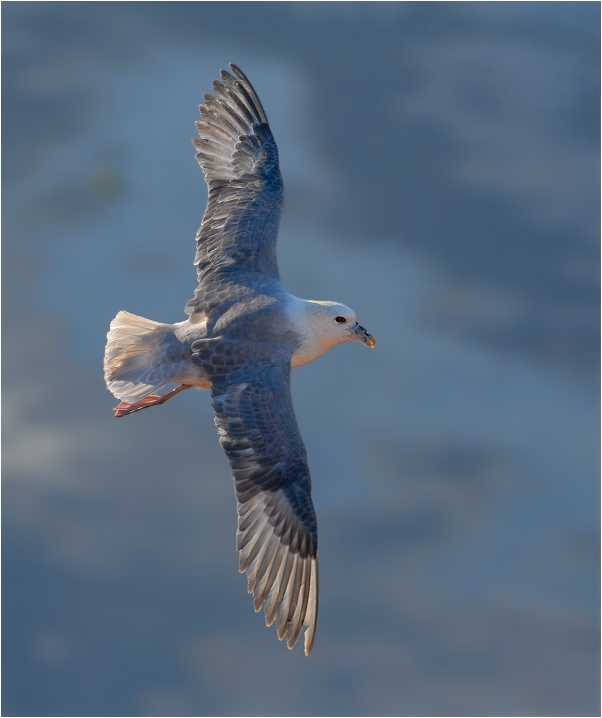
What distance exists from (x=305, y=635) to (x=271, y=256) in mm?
2721

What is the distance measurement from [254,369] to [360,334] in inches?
45.2

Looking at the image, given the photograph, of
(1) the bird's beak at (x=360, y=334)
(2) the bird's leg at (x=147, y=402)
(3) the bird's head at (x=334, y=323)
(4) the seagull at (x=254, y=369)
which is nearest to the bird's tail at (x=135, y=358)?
(4) the seagull at (x=254, y=369)

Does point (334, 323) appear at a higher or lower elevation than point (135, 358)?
higher

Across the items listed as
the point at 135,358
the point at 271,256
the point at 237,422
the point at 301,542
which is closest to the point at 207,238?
the point at 271,256

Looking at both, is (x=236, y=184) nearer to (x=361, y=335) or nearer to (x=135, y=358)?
(x=361, y=335)

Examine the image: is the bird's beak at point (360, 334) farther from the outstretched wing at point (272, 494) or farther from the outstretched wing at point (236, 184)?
the outstretched wing at point (272, 494)

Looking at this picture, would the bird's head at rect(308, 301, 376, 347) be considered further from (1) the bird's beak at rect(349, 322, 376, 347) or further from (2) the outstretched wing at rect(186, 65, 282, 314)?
(2) the outstretched wing at rect(186, 65, 282, 314)

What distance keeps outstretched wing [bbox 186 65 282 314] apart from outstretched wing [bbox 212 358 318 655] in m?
0.91

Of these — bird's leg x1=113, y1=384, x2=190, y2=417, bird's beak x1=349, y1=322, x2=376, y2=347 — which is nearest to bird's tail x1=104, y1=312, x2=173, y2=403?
bird's leg x1=113, y1=384, x2=190, y2=417

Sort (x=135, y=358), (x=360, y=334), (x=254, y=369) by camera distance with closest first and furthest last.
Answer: (x=254, y=369), (x=135, y=358), (x=360, y=334)

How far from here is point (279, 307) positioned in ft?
29.9

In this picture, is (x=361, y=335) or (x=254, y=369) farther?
(x=361, y=335)

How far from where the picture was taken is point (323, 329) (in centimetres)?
933

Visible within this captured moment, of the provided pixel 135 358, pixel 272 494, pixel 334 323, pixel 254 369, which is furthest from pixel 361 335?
pixel 135 358
